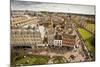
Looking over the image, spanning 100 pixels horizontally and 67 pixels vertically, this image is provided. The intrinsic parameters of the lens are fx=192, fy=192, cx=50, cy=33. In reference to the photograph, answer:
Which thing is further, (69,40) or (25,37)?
(69,40)

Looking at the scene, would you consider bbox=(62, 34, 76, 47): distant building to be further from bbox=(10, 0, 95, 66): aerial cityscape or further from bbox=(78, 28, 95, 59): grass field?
bbox=(78, 28, 95, 59): grass field

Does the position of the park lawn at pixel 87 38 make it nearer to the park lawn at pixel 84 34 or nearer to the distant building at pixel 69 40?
the park lawn at pixel 84 34

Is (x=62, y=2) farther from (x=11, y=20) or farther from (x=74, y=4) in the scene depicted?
(x=11, y=20)

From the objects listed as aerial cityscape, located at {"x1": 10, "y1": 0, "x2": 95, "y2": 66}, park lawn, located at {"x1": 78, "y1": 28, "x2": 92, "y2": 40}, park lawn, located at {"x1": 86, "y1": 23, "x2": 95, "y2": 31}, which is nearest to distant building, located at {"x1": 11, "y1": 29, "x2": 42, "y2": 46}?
aerial cityscape, located at {"x1": 10, "y1": 0, "x2": 95, "y2": 66}

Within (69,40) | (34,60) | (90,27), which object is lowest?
(34,60)

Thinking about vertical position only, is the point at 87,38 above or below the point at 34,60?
above

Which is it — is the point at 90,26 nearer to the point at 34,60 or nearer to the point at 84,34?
the point at 84,34

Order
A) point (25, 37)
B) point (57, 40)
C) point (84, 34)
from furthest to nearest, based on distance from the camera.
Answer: point (84, 34) < point (57, 40) < point (25, 37)

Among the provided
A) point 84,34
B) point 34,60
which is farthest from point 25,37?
point 84,34
